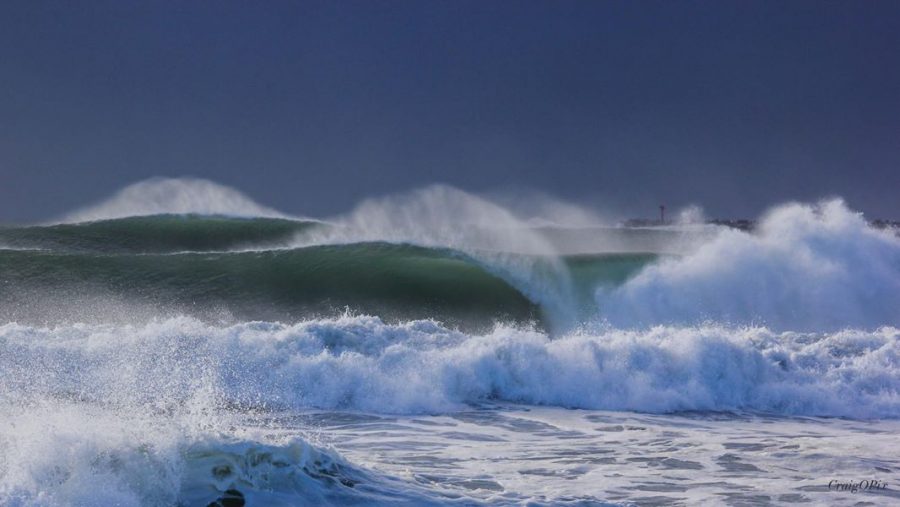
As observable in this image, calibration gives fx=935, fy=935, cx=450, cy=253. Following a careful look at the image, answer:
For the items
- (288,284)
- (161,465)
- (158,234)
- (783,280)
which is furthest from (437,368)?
(158,234)

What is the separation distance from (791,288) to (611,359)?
30.2ft

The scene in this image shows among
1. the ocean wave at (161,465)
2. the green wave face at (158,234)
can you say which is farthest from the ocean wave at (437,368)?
the green wave face at (158,234)

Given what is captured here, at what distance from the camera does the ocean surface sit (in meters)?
7.20

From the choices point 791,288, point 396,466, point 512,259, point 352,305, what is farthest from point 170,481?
point 791,288

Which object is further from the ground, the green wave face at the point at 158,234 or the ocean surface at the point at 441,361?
the green wave face at the point at 158,234

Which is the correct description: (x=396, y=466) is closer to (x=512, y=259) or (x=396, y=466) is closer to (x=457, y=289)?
(x=457, y=289)

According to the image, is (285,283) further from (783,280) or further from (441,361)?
(783,280)

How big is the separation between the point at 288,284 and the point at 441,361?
7.81 m

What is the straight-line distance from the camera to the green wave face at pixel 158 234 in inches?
994

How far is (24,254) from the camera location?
72.3 feet

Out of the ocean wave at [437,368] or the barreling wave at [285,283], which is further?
the barreling wave at [285,283]

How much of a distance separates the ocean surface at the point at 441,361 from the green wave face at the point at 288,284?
0.23 feet

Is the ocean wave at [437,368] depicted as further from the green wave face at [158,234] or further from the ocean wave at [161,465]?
the green wave face at [158,234]

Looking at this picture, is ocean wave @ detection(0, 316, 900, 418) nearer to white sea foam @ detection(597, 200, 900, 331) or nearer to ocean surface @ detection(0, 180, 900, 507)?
ocean surface @ detection(0, 180, 900, 507)
